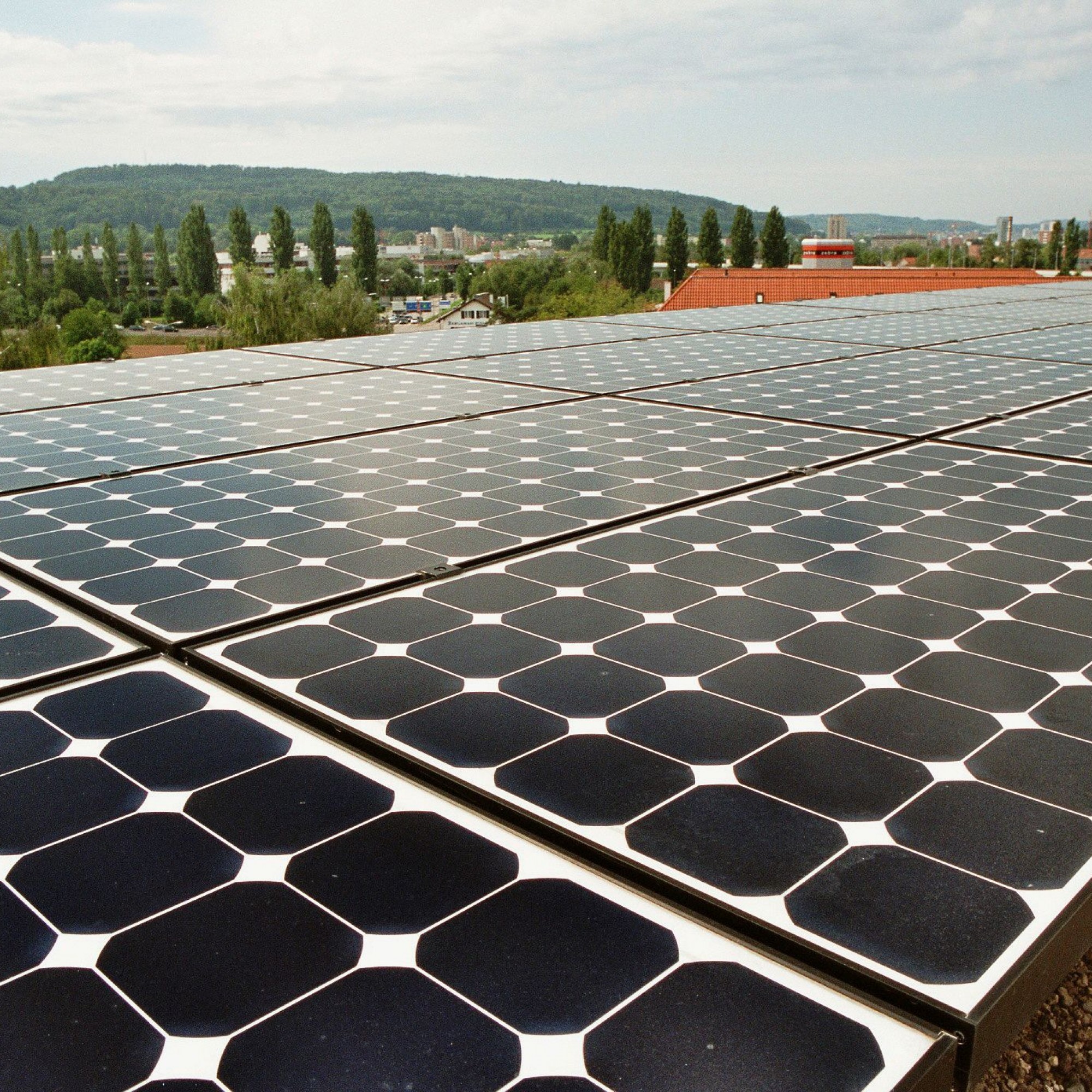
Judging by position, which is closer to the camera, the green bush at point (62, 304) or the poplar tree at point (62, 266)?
the green bush at point (62, 304)

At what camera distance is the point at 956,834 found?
3.36 m

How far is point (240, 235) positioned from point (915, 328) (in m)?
94.0

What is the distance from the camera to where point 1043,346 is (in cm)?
1672

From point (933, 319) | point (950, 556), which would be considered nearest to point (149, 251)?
point (933, 319)

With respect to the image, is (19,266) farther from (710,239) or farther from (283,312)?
(283,312)

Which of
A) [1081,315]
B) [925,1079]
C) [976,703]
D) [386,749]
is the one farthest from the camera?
[1081,315]

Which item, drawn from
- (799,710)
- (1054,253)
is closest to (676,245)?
(1054,253)

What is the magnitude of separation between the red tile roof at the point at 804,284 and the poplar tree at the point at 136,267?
331ft

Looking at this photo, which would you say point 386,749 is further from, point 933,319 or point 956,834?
point 933,319

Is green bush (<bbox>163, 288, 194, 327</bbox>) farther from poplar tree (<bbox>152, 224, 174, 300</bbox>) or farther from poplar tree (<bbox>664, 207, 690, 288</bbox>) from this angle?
poplar tree (<bbox>664, 207, 690, 288</bbox>)

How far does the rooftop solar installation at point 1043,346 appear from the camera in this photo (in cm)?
1540

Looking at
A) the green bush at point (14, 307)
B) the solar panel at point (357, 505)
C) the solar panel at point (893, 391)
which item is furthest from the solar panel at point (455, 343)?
the green bush at point (14, 307)

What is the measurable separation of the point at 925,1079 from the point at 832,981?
337 millimetres

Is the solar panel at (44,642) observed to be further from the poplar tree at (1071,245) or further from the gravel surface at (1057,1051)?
the poplar tree at (1071,245)
